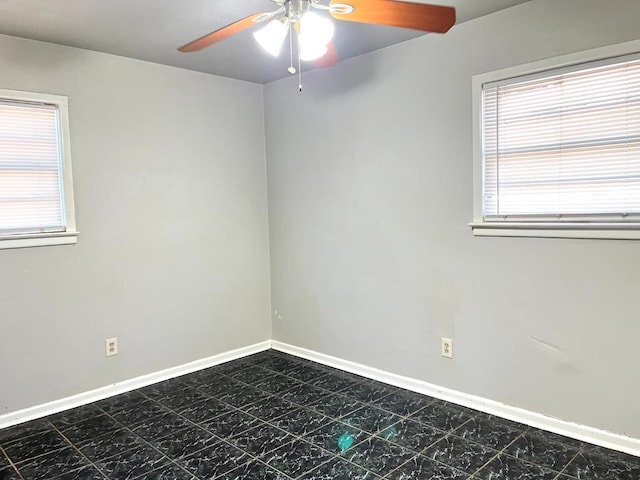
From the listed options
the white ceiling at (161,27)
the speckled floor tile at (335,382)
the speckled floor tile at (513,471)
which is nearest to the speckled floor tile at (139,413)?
the speckled floor tile at (335,382)

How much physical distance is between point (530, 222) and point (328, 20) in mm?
1571

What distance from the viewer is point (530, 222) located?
2.61m

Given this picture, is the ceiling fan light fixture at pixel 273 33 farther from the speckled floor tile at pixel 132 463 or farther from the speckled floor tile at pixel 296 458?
the speckled floor tile at pixel 132 463

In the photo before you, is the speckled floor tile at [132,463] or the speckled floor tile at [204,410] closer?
the speckled floor tile at [132,463]

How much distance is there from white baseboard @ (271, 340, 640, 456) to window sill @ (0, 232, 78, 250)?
201 cm

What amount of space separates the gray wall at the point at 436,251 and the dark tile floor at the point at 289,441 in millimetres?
275

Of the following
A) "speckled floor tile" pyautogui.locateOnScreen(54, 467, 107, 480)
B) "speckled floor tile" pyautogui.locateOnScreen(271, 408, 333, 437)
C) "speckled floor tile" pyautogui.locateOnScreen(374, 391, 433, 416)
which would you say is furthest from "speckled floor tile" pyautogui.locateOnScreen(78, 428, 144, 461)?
"speckled floor tile" pyautogui.locateOnScreen(374, 391, 433, 416)

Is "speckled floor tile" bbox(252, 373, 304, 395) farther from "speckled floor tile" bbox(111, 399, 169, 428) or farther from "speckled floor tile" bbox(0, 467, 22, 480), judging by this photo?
"speckled floor tile" bbox(0, 467, 22, 480)

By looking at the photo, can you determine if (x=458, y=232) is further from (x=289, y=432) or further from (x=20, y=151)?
(x=20, y=151)

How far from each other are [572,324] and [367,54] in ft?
7.11

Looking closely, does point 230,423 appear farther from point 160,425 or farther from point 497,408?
point 497,408

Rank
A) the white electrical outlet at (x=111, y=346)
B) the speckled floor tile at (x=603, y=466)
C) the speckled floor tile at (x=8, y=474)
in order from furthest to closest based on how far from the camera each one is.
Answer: the white electrical outlet at (x=111, y=346) → the speckled floor tile at (x=8, y=474) → the speckled floor tile at (x=603, y=466)

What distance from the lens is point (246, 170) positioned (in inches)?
159

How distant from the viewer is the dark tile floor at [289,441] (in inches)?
89.0
